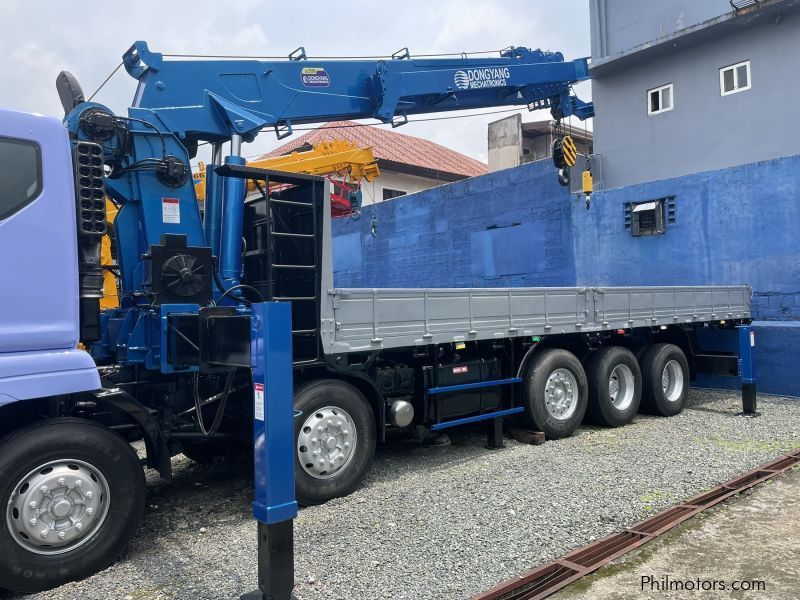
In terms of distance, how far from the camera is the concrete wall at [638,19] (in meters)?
13.3

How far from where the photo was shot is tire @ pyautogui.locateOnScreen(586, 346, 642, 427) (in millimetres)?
7973

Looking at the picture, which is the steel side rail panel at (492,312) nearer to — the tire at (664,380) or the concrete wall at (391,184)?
the tire at (664,380)

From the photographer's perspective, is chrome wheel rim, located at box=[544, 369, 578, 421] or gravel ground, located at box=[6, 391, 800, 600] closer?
gravel ground, located at box=[6, 391, 800, 600]

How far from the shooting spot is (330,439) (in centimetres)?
533

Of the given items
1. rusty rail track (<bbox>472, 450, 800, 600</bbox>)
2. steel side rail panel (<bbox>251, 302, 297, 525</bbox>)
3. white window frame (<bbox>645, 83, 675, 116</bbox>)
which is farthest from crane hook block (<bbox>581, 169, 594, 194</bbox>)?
steel side rail panel (<bbox>251, 302, 297, 525</bbox>)

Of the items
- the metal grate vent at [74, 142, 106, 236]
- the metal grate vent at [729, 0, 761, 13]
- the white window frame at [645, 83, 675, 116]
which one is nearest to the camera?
the metal grate vent at [74, 142, 106, 236]

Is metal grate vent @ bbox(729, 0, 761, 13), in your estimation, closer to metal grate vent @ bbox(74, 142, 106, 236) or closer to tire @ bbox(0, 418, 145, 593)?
metal grate vent @ bbox(74, 142, 106, 236)

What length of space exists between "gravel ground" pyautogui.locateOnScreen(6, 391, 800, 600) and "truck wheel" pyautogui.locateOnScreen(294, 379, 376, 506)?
0.59 feet

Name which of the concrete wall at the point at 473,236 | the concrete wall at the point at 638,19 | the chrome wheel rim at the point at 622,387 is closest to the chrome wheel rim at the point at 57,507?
the chrome wheel rim at the point at 622,387

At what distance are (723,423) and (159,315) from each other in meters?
7.21

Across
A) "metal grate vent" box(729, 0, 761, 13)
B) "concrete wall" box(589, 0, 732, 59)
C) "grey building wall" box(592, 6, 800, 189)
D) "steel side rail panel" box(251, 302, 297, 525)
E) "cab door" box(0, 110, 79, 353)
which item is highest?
"concrete wall" box(589, 0, 732, 59)

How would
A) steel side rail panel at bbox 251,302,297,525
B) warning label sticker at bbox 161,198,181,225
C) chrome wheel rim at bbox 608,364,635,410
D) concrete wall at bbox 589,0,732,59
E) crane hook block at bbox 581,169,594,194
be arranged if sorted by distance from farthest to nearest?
crane hook block at bbox 581,169,594,194 < concrete wall at bbox 589,0,732,59 < chrome wheel rim at bbox 608,364,635,410 < warning label sticker at bbox 161,198,181,225 < steel side rail panel at bbox 251,302,297,525

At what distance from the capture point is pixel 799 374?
998cm

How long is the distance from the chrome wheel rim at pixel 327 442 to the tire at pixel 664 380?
5061 mm
